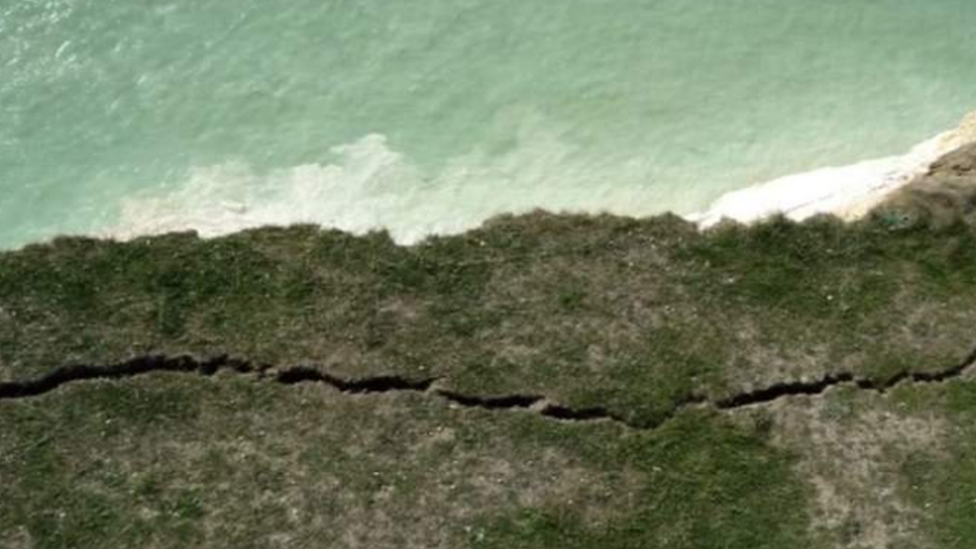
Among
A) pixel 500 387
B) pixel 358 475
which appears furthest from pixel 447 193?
pixel 358 475

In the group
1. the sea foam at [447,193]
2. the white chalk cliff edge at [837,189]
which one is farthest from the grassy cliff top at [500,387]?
the sea foam at [447,193]

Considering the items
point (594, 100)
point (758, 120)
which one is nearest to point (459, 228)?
point (594, 100)

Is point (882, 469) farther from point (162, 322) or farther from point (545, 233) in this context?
point (162, 322)

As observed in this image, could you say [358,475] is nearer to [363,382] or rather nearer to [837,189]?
[363,382]

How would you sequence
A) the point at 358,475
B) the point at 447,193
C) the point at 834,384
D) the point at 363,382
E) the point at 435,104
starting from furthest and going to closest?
the point at 435,104 < the point at 447,193 < the point at 834,384 < the point at 363,382 < the point at 358,475

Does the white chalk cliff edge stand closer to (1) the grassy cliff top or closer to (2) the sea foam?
(2) the sea foam
